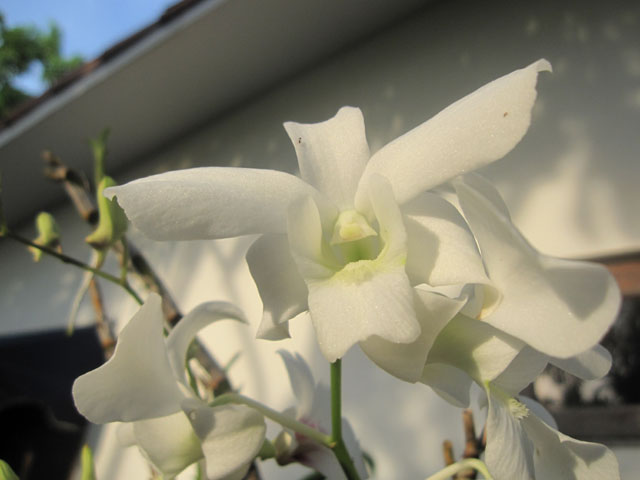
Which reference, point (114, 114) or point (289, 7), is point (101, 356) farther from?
point (289, 7)

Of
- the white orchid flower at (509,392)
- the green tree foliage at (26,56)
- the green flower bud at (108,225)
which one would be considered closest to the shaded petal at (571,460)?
the white orchid flower at (509,392)

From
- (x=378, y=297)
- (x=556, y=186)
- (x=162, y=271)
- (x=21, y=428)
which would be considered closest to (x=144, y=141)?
(x=162, y=271)

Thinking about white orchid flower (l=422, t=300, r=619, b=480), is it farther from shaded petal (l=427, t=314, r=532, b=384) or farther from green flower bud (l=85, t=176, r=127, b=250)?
green flower bud (l=85, t=176, r=127, b=250)

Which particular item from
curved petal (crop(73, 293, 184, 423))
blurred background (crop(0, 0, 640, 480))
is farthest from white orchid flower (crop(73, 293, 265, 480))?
blurred background (crop(0, 0, 640, 480))

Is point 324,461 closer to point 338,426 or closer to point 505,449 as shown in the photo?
point 338,426

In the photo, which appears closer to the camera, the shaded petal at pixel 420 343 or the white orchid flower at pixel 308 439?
the shaded petal at pixel 420 343

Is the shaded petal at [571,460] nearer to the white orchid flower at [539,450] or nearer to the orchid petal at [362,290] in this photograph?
the white orchid flower at [539,450]
